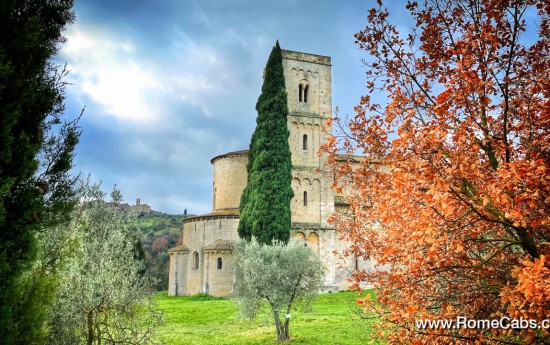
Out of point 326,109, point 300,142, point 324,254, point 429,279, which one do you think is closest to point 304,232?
point 324,254

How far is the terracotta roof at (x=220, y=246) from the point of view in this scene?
36.1m

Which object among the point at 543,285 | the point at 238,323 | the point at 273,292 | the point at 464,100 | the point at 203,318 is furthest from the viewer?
the point at 203,318

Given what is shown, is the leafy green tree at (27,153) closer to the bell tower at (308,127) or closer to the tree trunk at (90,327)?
the tree trunk at (90,327)

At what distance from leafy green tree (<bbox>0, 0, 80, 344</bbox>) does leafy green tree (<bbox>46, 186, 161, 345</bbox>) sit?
1893mm

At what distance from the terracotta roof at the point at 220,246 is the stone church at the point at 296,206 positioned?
0.09 feet

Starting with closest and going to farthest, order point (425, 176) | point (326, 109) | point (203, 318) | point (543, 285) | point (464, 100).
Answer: point (543, 285) < point (425, 176) < point (464, 100) < point (203, 318) < point (326, 109)

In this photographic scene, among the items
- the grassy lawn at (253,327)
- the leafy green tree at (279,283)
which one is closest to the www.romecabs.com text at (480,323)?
the grassy lawn at (253,327)

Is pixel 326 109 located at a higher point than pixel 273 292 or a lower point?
higher

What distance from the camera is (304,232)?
123 feet

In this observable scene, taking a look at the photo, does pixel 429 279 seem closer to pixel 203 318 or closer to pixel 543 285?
pixel 543 285

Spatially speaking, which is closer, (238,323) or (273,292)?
(273,292)

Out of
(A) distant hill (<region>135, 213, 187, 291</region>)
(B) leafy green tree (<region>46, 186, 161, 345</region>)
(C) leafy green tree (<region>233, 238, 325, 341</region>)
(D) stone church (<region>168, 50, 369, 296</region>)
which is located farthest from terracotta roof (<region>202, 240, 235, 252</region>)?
(B) leafy green tree (<region>46, 186, 161, 345</region>)

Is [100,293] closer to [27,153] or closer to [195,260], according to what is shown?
[27,153]

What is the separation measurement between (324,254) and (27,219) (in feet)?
110
